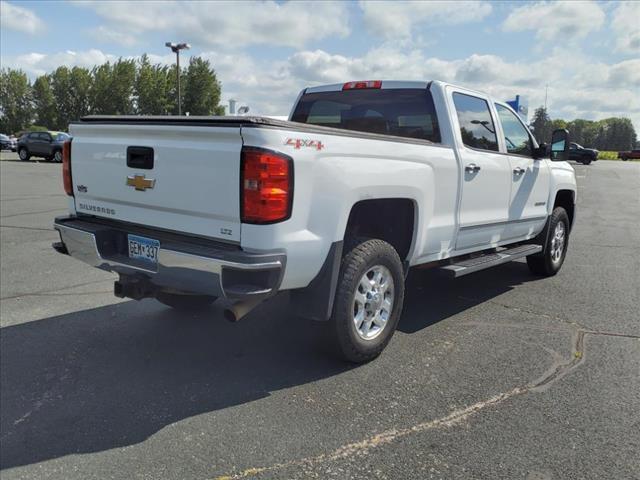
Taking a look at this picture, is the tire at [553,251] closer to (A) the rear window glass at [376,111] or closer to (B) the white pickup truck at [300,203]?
(B) the white pickup truck at [300,203]

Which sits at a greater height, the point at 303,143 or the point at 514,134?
the point at 514,134

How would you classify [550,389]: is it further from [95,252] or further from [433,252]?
[95,252]

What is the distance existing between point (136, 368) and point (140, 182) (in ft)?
4.34

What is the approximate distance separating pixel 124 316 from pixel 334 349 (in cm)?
221

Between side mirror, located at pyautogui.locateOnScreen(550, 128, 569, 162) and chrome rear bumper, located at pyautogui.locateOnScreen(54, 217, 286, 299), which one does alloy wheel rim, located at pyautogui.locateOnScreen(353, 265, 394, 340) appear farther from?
side mirror, located at pyautogui.locateOnScreen(550, 128, 569, 162)

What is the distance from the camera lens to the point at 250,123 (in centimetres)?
293

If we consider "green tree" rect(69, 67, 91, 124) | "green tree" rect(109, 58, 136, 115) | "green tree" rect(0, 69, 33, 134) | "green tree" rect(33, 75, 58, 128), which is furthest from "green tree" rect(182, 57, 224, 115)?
"green tree" rect(0, 69, 33, 134)

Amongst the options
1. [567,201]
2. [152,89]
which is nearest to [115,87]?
[152,89]

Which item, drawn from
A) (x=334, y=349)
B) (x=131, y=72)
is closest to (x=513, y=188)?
(x=334, y=349)

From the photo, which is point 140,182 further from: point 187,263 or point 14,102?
point 14,102

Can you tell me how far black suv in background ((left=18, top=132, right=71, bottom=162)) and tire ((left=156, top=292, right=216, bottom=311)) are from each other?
87.3ft

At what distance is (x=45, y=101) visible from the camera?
74812 mm

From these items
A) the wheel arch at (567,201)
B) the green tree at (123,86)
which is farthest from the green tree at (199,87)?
the wheel arch at (567,201)

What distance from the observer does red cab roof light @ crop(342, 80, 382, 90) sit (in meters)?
4.96
